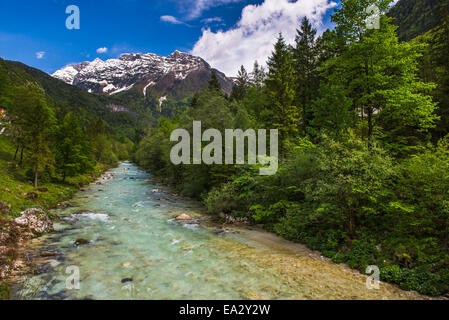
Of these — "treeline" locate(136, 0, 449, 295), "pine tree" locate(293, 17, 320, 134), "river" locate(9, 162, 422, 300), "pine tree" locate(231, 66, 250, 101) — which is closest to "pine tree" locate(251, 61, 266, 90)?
"pine tree" locate(231, 66, 250, 101)

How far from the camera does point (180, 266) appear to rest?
38.5ft

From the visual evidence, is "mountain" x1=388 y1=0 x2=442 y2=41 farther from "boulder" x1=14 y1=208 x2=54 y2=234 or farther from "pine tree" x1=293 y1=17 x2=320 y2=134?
"boulder" x1=14 y1=208 x2=54 y2=234

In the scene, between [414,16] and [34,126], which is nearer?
[34,126]

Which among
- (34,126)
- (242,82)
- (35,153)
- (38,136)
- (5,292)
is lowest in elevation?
(5,292)

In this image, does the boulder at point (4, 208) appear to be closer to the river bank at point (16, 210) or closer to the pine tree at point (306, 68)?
the river bank at point (16, 210)

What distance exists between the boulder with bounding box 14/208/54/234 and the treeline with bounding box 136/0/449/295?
12640 millimetres

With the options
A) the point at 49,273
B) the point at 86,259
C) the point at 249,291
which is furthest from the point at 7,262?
the point at 249,291

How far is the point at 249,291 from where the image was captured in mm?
9453

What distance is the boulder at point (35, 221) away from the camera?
15508mm

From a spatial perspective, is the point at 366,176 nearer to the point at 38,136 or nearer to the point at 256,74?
the point at 38,136

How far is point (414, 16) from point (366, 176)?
15400cm

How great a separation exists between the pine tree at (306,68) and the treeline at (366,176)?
340 inches

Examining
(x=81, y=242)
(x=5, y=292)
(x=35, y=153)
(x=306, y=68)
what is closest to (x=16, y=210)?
(x=81, y=242)

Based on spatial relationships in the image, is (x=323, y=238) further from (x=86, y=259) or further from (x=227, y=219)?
(x=86, y=259)
